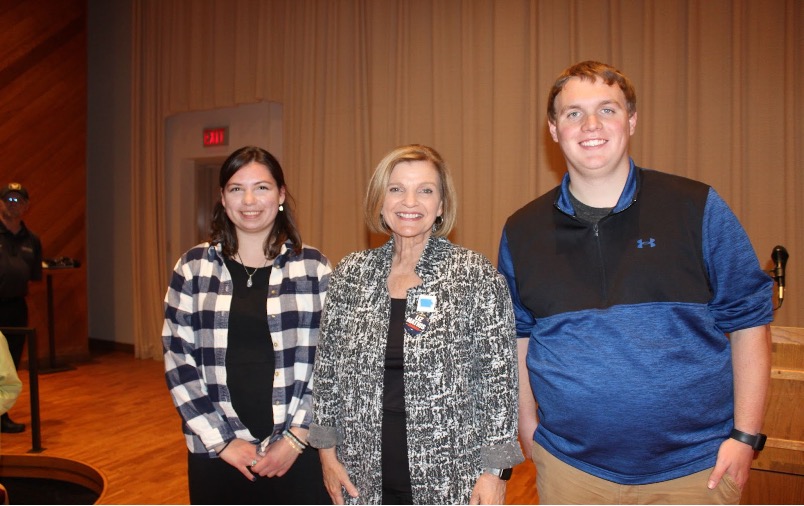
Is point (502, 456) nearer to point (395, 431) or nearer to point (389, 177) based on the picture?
point (395, 431)

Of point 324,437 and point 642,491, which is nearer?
point 642,491

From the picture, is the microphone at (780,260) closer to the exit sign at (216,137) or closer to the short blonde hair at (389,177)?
the short blonde hair at (389,177)

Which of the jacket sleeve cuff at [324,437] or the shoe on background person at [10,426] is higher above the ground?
the jacket sleeve cuff at [324,437]

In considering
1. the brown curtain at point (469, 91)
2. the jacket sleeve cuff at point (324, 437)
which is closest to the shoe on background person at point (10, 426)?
the brown curtain at point (469, 91)

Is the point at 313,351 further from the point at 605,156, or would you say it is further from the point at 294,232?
the point at 605,156

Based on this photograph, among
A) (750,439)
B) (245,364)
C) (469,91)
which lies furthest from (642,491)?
(469,91)

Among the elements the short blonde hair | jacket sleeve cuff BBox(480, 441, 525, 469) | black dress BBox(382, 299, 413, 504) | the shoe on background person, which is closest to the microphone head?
the short blonde hair

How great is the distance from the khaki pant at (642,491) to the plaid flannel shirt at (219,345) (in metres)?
0.85

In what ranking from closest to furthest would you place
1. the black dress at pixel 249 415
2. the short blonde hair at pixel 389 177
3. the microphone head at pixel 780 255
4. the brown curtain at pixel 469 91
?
the short blonde hair at pixel 389 177, the black dress at pixel 249 415, the microphone head at pixel 780 255, the brown curtain at pixel 469 91

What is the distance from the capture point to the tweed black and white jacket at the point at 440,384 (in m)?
1.63

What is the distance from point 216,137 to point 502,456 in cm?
639

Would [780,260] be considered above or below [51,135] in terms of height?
below

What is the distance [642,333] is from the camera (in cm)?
155

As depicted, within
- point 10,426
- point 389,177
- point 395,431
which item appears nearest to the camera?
point 395,431
